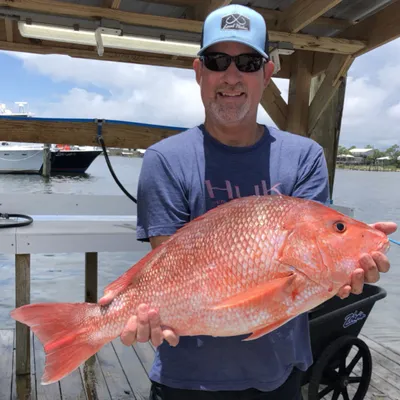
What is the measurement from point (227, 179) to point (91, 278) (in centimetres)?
322

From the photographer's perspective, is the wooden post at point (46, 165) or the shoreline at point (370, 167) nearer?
the wooden post at point (46, 165)

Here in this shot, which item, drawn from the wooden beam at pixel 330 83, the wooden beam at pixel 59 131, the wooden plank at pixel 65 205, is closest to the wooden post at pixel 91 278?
the wooden plank at pixel 65 205

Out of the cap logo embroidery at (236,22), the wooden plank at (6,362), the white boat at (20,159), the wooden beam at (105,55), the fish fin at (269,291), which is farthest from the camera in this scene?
the white boat at (20,159)

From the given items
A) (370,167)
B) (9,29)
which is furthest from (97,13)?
(370,167)

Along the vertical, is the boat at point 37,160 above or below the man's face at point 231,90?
below

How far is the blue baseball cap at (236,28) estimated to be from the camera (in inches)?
67.3

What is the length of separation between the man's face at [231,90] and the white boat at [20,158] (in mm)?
40973

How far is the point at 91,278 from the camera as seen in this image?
15.2ft

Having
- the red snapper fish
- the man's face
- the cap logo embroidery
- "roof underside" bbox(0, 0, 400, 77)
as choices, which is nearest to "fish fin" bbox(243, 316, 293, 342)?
the red snapper fish

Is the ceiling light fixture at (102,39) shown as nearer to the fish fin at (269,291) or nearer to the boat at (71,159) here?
the fish fin at (269,291)

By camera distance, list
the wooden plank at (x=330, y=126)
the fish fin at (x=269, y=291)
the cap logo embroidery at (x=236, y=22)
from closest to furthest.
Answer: the fish fin at (x=269, y=291) → the cap logo embroidery at (x=236, y=22) → the wooden plank at (x=330, y=126)

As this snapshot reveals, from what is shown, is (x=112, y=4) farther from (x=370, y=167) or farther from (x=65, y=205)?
(x=370, y=167)

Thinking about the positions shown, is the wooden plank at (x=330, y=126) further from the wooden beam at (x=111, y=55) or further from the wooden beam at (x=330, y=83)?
the wooden beam at (x=111, y=55)

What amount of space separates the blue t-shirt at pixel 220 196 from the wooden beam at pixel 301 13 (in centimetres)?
195
